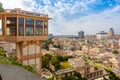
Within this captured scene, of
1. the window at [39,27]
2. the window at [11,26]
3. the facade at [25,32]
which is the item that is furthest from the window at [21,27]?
the window at [39,27]

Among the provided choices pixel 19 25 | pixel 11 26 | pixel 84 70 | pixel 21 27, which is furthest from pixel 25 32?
pixel 84 70

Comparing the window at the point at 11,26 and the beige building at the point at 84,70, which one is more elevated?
the window at the point at 11,26

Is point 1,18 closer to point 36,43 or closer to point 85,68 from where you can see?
point 36,43

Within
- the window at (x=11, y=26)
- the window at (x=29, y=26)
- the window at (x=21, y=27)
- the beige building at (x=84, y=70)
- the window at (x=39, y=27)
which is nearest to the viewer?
the window at (x=11, y=26)

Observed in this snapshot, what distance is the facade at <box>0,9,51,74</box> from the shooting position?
9.98m

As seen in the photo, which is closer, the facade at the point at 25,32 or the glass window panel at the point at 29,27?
the facade at the point at 25,32

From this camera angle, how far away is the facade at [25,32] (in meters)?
9.98

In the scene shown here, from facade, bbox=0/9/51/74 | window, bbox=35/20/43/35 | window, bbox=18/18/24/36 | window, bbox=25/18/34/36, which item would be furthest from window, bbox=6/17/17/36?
window, bbox=35/20/43/35

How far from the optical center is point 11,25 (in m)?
9.92

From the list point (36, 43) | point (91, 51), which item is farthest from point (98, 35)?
point (36, 43)

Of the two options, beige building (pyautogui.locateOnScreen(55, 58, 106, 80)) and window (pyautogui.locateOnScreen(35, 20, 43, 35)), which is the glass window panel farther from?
beige building (pyautogui.locateOnScreen(55, 58, 106, 80))

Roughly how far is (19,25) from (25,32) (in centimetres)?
57

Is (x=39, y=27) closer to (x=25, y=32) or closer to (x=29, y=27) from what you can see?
(x=29, y=27)

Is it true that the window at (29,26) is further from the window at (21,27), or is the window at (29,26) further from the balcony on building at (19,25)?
the window at (21,27)
